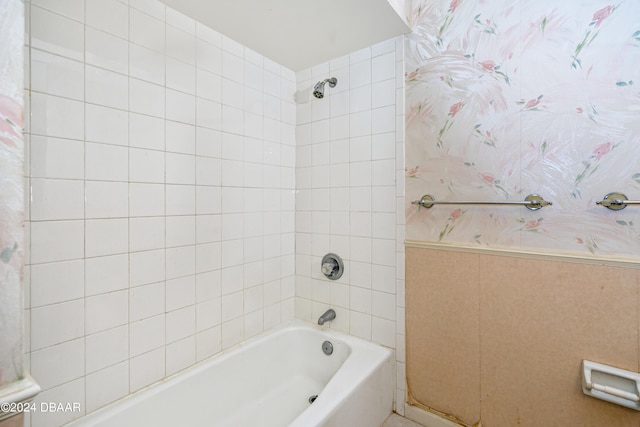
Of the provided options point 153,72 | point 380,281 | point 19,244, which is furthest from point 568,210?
point 153,72

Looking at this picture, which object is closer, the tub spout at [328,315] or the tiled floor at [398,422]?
the tiled floor at [398,422]

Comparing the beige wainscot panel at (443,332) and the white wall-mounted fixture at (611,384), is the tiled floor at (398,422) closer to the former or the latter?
the beige wainscot panel at (443,332)

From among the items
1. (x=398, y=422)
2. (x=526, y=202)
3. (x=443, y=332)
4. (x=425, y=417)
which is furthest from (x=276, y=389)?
(x=526, y=202)

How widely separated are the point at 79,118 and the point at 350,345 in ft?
5.56

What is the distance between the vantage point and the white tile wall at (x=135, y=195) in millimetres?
1057

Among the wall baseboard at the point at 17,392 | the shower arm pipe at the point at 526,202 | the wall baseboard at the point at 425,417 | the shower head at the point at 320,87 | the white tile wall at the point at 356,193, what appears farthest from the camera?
the shower head at the point at 320,87

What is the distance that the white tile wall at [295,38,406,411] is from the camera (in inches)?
64.8

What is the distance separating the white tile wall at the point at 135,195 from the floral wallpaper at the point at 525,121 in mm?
991

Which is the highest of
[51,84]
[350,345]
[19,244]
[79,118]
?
[51,84]

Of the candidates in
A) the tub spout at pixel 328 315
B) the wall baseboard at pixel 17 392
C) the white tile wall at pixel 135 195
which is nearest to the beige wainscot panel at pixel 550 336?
the tub spout at pixel 328 315

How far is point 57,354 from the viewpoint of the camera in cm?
108

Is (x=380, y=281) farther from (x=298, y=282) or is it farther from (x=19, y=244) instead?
(x=19, y=244)

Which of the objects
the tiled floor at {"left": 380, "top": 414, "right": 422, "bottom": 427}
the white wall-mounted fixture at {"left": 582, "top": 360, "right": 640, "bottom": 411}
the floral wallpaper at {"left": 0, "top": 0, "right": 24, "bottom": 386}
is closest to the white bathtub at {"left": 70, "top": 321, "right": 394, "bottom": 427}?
the tiled floor at {"left": 380, "top": 414, "right": 422, "bottom": 427}

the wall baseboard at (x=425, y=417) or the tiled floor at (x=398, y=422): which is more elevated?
the wall baseboard at (x=425, y=417)
